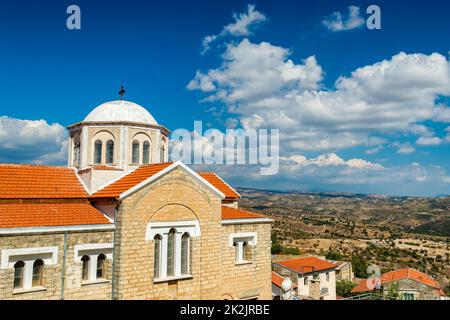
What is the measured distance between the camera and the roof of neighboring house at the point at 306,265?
159ft

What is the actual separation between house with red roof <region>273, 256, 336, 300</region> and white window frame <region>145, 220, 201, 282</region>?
31.4 metres

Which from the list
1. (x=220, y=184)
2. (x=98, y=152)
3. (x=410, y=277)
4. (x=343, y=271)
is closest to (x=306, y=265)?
(x=410, y=277)

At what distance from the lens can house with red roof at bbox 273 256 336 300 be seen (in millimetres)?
47406

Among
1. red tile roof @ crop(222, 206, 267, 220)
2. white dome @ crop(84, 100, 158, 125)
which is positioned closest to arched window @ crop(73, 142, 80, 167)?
white dome @ crop(84, 100, 158, 125)

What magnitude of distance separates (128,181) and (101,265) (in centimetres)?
374

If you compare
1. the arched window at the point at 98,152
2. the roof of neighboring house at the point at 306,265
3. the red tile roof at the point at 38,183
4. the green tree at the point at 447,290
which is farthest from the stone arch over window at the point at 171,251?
the green tree at the point at 447,290

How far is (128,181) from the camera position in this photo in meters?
17.8

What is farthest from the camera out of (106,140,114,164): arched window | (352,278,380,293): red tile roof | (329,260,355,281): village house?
(329,260,355,281): village house

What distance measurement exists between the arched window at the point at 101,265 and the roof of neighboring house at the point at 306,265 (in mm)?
35235

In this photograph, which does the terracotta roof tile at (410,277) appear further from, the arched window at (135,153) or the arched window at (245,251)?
the arched window at (135,153)

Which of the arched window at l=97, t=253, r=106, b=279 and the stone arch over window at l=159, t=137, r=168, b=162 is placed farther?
the stone arch over window at l=159, t=137, r=168, b=162

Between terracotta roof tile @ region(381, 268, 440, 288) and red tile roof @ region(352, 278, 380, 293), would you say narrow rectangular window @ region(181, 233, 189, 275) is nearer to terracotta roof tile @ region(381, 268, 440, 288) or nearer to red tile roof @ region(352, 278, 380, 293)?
red tile roof @ region(352, 278, 380, 293)

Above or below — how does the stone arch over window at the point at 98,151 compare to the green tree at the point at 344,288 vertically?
above
